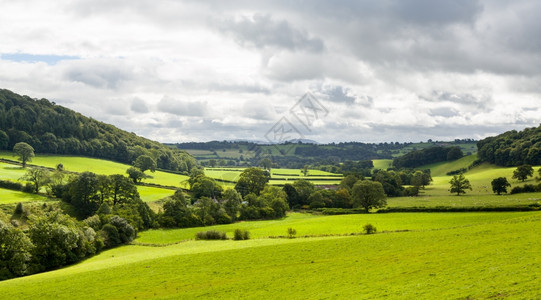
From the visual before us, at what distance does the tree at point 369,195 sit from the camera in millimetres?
90875

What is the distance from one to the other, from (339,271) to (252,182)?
278ft

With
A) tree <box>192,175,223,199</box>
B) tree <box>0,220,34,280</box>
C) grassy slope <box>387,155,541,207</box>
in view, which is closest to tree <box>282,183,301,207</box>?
tree <box>192,175,223,199</box>

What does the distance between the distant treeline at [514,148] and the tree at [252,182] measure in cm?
10289

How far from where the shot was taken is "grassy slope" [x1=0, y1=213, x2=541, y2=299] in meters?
24.5

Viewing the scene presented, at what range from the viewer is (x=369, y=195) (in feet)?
300

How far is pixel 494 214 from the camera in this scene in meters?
63.6

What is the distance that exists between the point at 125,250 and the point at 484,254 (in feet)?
162

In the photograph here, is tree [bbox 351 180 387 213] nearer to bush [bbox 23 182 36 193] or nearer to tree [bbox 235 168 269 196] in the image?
tree [bbox 235 168 269 196]

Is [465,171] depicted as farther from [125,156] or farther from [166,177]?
[125,156]

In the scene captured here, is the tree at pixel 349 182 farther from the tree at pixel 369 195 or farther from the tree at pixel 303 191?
the tree at pixel 369 195

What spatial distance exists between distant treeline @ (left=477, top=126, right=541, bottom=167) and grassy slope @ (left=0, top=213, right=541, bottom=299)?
113m

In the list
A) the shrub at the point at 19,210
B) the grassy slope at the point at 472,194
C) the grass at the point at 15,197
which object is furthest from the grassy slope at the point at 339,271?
the grassy slope at the point at 472,194

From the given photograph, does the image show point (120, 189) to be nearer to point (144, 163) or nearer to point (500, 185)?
point (144, 163)

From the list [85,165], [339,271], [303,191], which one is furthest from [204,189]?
[339,271]
